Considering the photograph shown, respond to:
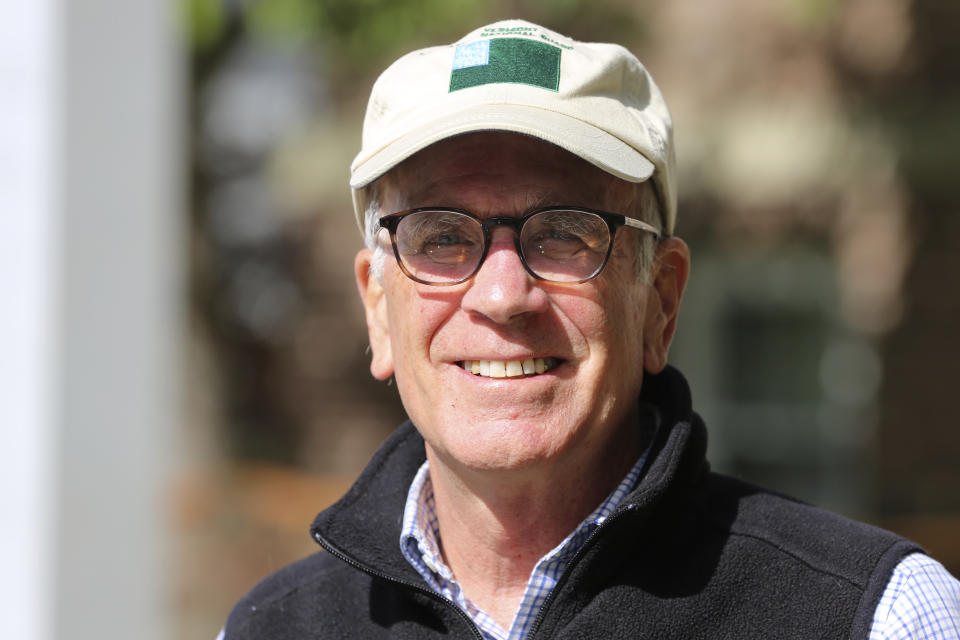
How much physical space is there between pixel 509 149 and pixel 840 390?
5.84m

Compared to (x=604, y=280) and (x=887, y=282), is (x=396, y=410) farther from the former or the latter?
(x=604, y=280)

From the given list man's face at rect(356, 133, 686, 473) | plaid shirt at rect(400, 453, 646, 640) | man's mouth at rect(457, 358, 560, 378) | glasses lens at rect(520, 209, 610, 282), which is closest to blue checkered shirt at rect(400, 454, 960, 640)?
plaid shirt at rect(400, 453, 646, 640)

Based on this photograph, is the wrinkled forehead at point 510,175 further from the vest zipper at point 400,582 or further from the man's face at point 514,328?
the vest zipper at point 400,582

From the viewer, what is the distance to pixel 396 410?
7.89m

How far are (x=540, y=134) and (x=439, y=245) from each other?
24 cm

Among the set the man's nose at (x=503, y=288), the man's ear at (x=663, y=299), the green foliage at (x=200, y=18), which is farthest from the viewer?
the green foliage at (x=200, y=18)

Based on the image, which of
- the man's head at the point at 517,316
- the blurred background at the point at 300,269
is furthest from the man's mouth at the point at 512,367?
the blurred background at the point at 300,269

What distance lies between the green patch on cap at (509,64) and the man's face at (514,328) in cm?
9

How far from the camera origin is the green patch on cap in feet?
5.98

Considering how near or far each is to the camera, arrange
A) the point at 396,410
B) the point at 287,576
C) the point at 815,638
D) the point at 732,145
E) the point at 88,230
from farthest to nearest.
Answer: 1. the point at 396,410
2. the point at 732,145
3. the point at 88,230
4. the point at 287,576
5. the point at 815,638

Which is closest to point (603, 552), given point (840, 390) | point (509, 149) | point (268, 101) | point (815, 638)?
point (815, 638)

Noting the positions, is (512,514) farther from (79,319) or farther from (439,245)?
(79,319)

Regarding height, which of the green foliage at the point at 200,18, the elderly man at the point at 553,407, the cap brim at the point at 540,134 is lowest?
the elderly man at the point at 553,407

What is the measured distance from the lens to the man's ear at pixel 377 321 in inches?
80.2
